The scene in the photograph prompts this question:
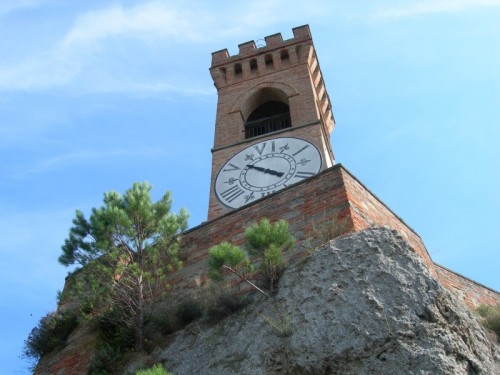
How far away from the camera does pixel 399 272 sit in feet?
17.9

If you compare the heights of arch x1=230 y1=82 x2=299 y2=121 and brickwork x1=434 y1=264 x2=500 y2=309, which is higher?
arch x1=230 y1=82 x2=299 y2=121

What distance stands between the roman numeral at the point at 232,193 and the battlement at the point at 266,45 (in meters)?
6.95

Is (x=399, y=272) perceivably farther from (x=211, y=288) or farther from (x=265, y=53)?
(x=265, y=53)

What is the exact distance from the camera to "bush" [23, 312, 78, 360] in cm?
733

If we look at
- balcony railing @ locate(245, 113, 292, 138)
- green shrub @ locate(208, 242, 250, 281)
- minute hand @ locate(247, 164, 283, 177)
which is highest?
balcony railing @ locate(245, 113, 292, 138)

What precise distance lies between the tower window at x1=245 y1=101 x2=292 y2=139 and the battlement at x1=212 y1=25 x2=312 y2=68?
92.0 inches

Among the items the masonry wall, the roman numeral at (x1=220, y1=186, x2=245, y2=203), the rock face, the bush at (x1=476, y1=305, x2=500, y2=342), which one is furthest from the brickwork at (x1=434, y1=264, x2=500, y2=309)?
the roman numeral at (x1=220, y1=186, x2=245, y2=203)

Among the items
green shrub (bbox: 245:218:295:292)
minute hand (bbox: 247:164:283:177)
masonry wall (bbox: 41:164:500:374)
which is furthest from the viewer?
minute hand (bbox: 247:164:283:177)

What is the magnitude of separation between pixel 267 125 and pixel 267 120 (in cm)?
17

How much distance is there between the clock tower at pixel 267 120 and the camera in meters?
13.0

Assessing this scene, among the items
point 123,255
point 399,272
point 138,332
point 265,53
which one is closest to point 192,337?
point 138,332

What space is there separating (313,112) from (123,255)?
962 centimetres

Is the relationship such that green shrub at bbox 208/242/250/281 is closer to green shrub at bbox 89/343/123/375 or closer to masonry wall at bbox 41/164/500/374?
masonry wall at bbox 41/164/500/374

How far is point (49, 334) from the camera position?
7422 millimetres
